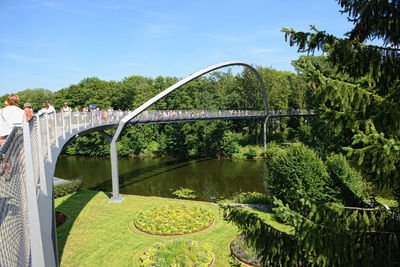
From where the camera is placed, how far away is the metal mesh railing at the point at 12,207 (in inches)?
78.8

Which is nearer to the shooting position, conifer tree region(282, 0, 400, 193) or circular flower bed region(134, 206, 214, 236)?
conifer tree region(282, 0, 400, 193)

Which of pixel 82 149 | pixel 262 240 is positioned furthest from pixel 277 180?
pixel 82 149

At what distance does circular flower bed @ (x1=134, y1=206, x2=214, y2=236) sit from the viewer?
12773 millimetres

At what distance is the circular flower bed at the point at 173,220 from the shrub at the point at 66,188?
818 cm

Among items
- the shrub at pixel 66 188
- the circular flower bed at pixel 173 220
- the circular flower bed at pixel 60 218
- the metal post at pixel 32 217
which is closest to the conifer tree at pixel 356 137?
the metal post at pixel 32 217

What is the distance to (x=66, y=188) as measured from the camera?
780 inches

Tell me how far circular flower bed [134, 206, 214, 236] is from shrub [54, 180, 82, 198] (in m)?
8.18

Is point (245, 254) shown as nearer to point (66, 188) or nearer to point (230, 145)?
point (66, 188)

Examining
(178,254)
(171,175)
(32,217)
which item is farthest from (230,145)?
(32,217)

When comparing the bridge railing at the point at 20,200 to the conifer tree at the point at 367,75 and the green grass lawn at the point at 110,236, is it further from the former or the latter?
the green grass lawn at the point at 110,236

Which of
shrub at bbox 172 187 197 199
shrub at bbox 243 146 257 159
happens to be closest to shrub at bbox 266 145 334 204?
shrub at bbox 172 187 197 199

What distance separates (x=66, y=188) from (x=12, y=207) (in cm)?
1934

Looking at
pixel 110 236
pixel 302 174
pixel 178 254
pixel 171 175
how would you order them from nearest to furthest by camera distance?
pixel 178 254, pixel 110 236, pixel 302 174, pixel 171 175

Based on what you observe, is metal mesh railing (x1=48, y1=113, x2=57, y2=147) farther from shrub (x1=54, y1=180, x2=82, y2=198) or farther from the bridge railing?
shrub (x1=54, y1=180, x2=82, y2=198)
